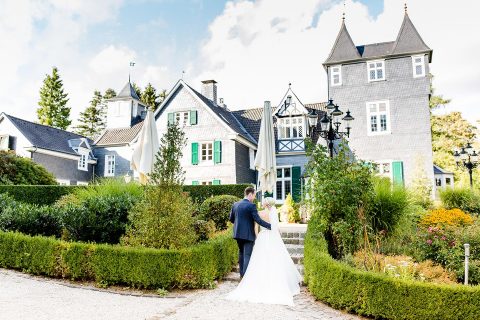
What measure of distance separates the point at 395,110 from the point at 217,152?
11193 mm

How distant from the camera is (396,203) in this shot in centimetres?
989

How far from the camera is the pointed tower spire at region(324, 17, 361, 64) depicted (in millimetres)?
23406

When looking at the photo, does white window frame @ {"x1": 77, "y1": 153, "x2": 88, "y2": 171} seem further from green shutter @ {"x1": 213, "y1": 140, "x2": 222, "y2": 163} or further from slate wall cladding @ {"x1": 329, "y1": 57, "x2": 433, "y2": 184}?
slate wall cladding @ {"x1": 329, "y1": 57, "x2": 433, "y2": 184}

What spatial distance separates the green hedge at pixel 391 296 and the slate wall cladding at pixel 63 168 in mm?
26282

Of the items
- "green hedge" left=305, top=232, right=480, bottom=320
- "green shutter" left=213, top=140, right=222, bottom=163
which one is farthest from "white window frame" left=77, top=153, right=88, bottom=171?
"green hedge" left=305, top=232, right=480, bottom=320

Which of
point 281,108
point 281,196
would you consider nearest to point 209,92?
point 281,108

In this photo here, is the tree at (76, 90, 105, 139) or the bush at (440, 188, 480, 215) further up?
the tree at (76, 90, 105, 139)

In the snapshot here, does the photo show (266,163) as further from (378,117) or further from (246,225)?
(378,117)

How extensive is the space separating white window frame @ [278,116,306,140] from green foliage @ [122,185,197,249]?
17.5 meters

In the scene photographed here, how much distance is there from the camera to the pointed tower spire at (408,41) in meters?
22.0

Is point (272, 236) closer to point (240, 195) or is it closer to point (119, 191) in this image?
point (119, 191)

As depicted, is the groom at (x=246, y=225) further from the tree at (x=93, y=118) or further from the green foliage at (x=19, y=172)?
the tree at (x=93, y=118)

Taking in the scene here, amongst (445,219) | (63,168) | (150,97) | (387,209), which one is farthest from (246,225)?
(150,97)

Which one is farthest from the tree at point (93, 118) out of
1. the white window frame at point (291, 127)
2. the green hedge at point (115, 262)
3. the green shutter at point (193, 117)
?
the green hedge at point (115, 262)
